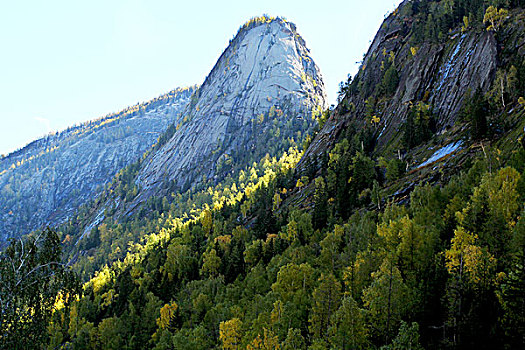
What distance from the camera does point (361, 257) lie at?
40219 millimetres

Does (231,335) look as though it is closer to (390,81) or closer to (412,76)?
(412,76)

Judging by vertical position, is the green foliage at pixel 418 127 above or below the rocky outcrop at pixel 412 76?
below

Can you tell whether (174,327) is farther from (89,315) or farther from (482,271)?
(482,271)

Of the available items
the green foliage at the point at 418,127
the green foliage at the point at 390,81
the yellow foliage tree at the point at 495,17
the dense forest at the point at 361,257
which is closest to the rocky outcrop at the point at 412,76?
the green foliage at the point at 390,81

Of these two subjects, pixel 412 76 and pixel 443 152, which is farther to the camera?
pixel 412 76

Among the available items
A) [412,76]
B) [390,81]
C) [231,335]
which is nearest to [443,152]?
[412,76]

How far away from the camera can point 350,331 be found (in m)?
28.6

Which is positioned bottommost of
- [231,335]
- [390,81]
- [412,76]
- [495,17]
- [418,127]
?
[231,335]

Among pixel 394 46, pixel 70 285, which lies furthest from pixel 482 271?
pixel 394 46

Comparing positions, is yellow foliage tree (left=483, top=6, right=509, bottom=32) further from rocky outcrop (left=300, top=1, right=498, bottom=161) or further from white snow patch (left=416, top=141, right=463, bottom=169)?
white snow patch (left=416, top=141, right=463, bottom=169)

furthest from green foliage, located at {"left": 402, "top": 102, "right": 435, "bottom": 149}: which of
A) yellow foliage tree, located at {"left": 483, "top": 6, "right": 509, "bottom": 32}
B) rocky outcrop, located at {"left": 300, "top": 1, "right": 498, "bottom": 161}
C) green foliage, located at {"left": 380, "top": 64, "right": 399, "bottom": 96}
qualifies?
yellow foliage tree, located at {"left": 483, "top": 6, "right": 509, "bottom": 32}

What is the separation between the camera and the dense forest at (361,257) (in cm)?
2378

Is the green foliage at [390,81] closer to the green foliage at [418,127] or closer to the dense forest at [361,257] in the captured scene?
the dense forest at [361,257]

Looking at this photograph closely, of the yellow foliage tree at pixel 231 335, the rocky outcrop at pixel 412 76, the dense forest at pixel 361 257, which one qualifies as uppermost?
the rocky outcrop at pixel 412 76
